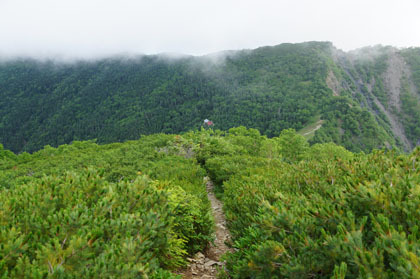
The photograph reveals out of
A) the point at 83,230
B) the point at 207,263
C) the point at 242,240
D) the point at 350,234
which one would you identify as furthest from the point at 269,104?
the point at 83,230

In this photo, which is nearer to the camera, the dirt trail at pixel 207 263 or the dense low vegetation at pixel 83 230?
the dense low vegetation at pixel 83 230

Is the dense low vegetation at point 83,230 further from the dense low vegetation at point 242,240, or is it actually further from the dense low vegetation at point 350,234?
the dense low vegetation at point 350,234

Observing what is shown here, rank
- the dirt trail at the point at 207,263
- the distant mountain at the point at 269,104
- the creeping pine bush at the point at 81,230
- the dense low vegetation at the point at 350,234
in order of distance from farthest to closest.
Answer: the distant mountain at the point at 269,104
the dirt trail at the point at 207,263
the creeping pine bush at the point at 81,230
the dense low vegetation at the point at 350,234

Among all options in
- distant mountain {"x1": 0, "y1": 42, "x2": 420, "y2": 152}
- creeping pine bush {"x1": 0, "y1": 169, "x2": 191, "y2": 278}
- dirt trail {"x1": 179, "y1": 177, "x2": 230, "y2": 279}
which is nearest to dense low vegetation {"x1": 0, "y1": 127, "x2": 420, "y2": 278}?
creeping pine bush {"x1": 0, "y1": 169, "x2": 191, "y2": 278}

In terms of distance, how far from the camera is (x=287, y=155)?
36406 millimetres

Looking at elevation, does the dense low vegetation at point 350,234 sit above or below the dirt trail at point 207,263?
above

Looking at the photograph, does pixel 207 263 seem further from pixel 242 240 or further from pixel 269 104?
pixel 269 104

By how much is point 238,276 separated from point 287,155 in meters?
34.8

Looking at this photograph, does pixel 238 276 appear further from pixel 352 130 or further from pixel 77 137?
pixel 77 137

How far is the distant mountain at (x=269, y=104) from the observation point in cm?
10444

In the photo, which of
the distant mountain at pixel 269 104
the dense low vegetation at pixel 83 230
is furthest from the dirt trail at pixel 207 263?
the distant mountain at pixel 269 104

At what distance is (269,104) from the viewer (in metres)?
126

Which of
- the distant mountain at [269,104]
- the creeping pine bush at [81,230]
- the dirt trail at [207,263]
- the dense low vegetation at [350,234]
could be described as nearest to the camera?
the dense low vegetation at [350,234]

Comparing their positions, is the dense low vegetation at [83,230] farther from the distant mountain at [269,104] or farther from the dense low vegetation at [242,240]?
the distant mountain at [269,104]
